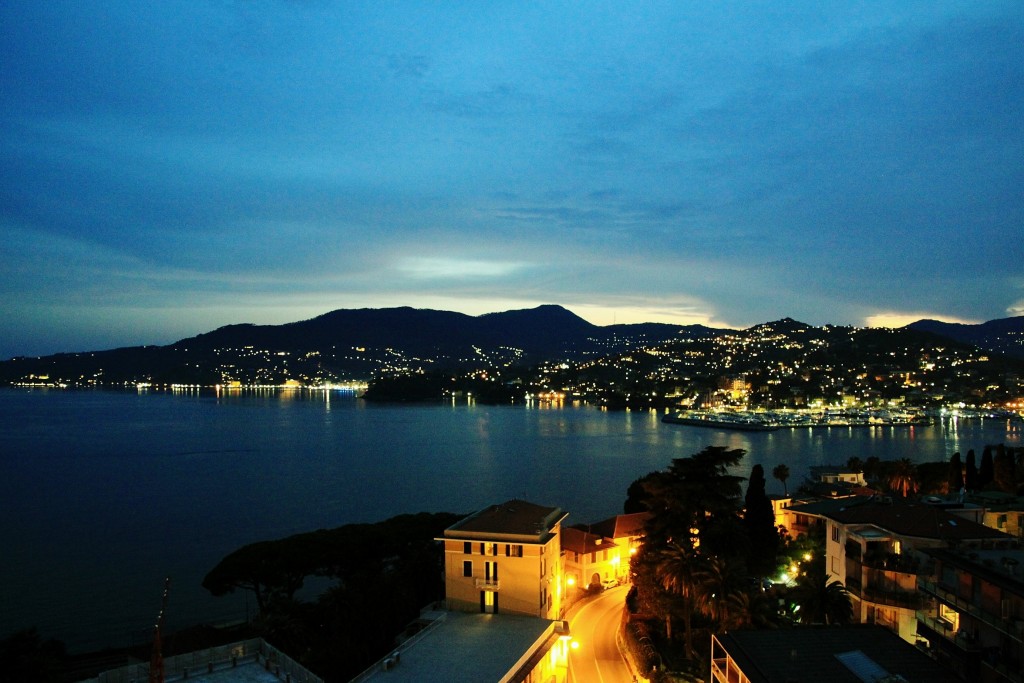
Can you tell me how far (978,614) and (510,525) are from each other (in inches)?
294

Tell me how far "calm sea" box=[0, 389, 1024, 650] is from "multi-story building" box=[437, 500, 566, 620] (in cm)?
749

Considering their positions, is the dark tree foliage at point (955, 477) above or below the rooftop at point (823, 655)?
below

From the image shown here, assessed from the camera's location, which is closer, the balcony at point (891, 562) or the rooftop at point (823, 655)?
the rooftop at point (823, 655)

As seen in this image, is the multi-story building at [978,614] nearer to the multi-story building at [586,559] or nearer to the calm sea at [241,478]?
the multi-story building at [586,559]

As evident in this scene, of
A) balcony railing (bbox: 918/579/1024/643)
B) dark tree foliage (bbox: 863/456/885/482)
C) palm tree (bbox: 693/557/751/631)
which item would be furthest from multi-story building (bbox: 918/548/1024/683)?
dark tree foliage (bbox: 863/456/885/482)

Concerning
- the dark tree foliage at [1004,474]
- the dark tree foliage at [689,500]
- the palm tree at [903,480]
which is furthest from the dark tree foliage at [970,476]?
the dark tree foliage at [689,500]

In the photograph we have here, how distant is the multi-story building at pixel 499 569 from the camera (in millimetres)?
12922

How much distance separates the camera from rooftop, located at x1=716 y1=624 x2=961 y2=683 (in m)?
7.18

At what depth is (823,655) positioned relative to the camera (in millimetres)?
7637

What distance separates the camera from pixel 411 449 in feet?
168

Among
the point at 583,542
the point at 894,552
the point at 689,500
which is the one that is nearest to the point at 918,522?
the point at 894,552

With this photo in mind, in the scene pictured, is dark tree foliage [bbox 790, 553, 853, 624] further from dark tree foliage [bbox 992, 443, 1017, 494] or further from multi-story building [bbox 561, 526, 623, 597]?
dark tree foliage [bbox 992, 443, 1017, 494]

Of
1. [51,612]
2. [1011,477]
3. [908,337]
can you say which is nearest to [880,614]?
A: [1011,477]

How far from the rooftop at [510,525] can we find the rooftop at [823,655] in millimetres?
5072
